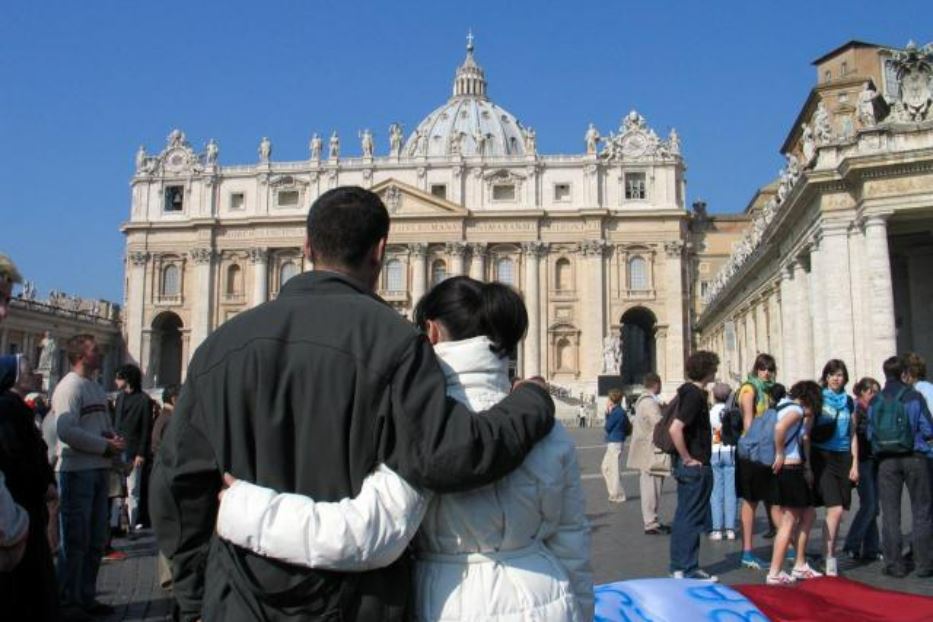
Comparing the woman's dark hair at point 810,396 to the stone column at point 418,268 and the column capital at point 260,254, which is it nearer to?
the stone column at point 418,268

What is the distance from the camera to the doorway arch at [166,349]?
5497 cm

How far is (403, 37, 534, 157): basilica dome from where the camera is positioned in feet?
266

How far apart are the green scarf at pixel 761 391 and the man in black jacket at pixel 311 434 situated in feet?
18.6

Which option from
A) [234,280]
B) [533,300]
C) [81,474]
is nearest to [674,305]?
[533,300]

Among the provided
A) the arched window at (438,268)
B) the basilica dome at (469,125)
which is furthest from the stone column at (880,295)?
the basilica dome at (469,125)

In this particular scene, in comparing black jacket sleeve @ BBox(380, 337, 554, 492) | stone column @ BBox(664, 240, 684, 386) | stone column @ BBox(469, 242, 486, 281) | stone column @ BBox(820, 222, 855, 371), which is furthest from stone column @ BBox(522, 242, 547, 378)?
black jacket sleeve @ BBox(380, 337, 554, 492)

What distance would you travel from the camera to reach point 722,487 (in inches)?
348

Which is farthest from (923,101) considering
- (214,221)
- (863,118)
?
(214,221)

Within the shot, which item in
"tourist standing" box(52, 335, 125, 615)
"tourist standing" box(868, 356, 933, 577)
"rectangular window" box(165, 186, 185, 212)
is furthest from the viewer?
"rectangular window" box(165, 186, 185, 212)

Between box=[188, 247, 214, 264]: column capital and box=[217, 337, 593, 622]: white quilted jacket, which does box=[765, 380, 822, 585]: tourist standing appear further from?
box=[188, 247, 214, 264]: column capital

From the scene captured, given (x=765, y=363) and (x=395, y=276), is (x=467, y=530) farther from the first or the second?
(x=395, y=276)

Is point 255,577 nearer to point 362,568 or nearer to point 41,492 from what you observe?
point 362,568

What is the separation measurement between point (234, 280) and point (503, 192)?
18.7m

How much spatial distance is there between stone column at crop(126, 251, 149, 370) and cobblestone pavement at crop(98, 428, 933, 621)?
4778 cm
